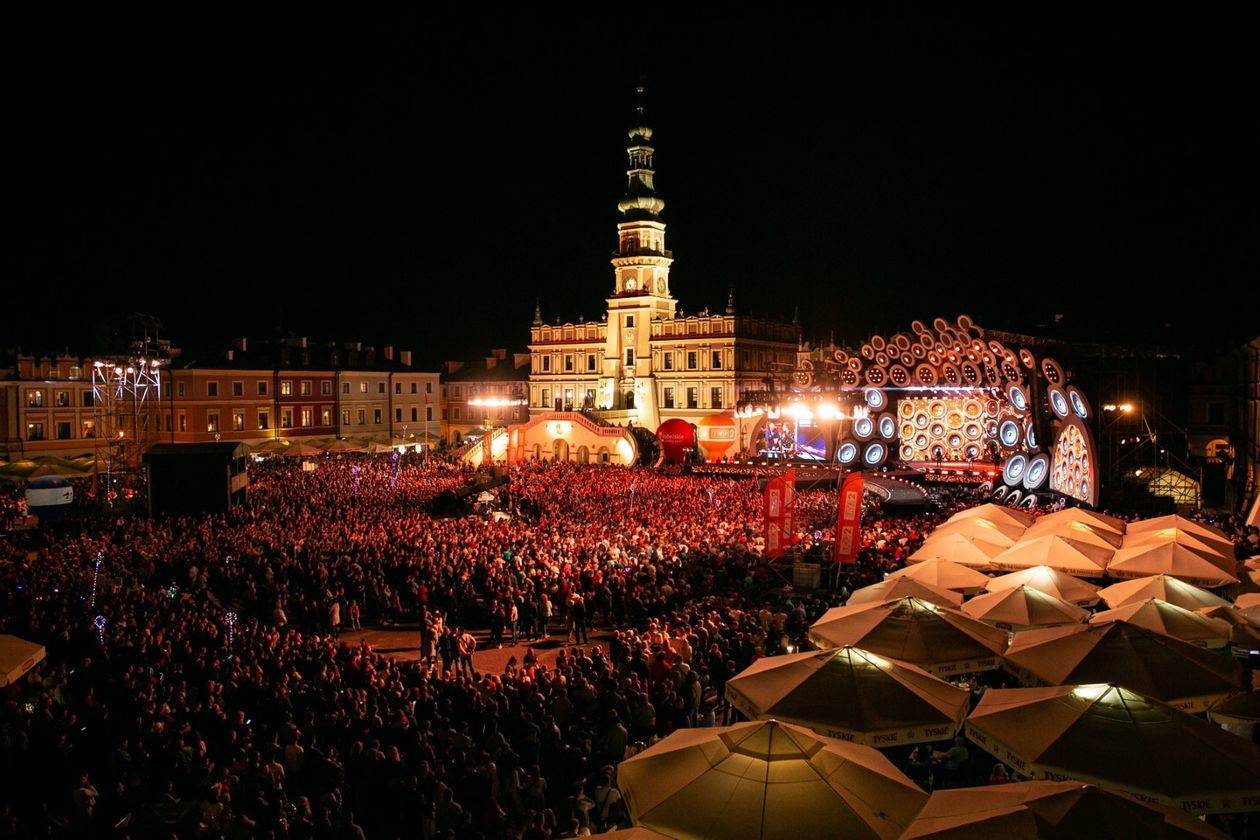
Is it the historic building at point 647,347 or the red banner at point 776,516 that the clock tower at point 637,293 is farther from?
the red banner at point 776,516

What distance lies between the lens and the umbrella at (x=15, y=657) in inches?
429

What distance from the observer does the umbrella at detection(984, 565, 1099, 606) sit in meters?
13.2

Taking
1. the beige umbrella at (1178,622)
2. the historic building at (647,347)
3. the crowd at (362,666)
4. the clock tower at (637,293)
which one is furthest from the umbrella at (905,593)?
the clock tower at (637,293)

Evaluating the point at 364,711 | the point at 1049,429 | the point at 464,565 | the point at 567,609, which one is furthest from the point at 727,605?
the point at 1049,429

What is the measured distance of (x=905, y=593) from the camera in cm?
1285

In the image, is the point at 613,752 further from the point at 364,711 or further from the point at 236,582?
the point at 236,582

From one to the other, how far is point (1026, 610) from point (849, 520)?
221 inches

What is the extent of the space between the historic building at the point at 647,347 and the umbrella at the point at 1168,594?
143ft

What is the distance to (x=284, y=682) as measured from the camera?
11055 millimetres

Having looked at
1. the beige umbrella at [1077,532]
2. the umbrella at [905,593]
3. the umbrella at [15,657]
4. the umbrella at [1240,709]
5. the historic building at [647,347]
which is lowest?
the umbrella at [15,657]

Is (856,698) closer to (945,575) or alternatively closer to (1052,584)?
(1052,584)

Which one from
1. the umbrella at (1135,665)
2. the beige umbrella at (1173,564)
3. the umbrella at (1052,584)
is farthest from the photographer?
the beige umbrella at (1173,564)

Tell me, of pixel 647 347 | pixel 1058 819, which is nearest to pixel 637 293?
pixel 647 347

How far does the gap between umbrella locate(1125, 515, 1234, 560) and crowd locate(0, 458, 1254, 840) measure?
484cm
